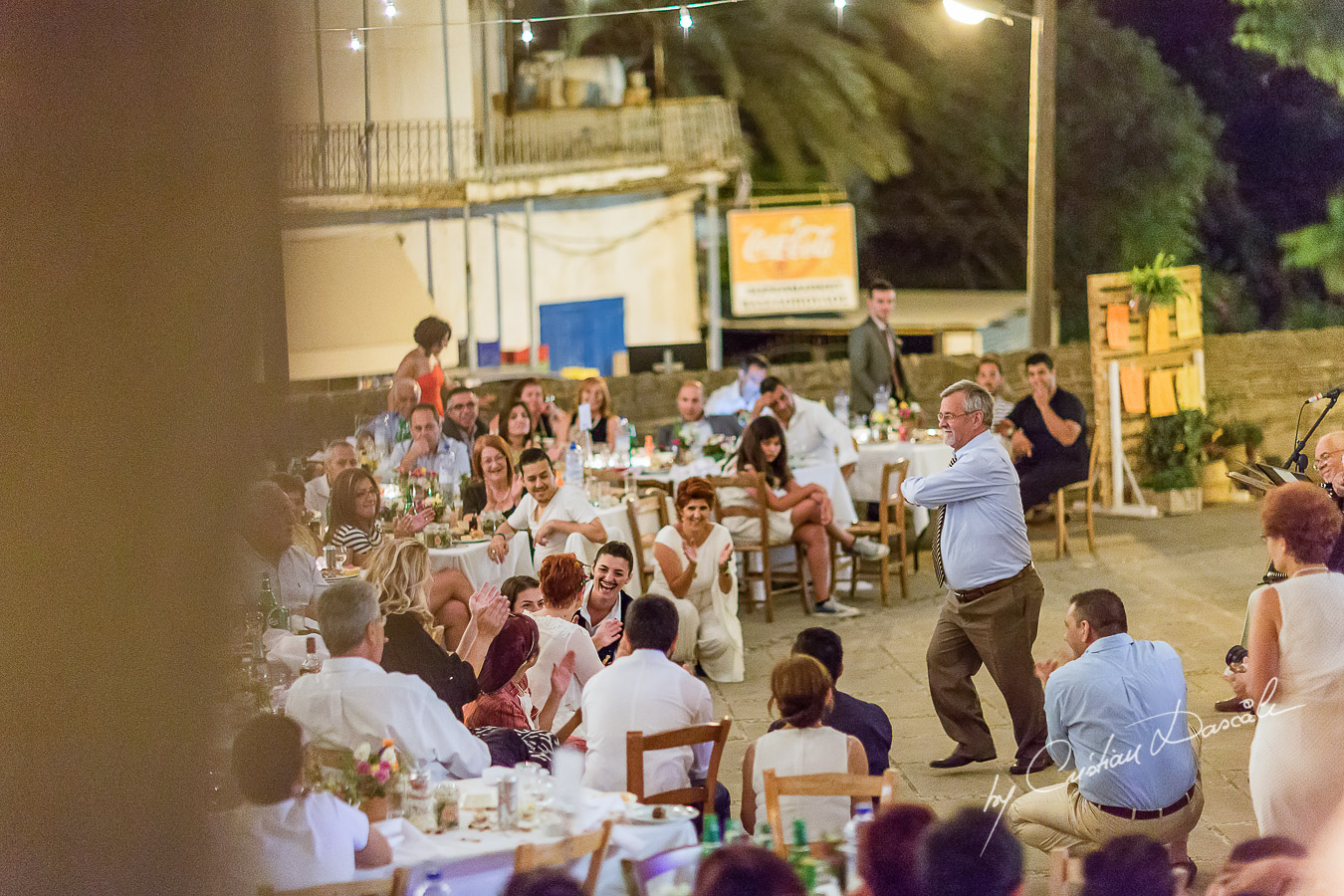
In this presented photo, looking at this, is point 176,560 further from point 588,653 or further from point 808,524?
point 808,524

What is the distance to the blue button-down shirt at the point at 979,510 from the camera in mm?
4488

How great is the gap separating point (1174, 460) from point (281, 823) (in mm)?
8288

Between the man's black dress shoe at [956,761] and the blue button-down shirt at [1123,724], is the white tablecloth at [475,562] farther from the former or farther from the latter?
the blue button-down shirt at [1123,724]

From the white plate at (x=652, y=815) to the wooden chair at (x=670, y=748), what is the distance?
101mm

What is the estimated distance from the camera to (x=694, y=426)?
785 centimetres

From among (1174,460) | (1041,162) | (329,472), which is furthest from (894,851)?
(1041,162)

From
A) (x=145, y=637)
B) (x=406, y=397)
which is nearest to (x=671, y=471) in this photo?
(x=406, y=397)

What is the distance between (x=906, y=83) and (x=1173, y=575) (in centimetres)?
1102

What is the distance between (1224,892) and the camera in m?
2.43

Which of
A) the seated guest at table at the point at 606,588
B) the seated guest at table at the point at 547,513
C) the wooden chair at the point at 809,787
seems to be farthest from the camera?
the seated guest at table at the point at 547,513

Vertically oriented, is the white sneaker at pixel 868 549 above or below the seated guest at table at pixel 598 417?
below

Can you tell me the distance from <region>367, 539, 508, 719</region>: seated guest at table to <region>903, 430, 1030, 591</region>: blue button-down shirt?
1.50 metres

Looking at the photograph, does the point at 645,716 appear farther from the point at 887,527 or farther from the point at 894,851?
the point at 887,527

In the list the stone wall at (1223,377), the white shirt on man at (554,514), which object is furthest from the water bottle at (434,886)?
the stone wall at (1223,377)
